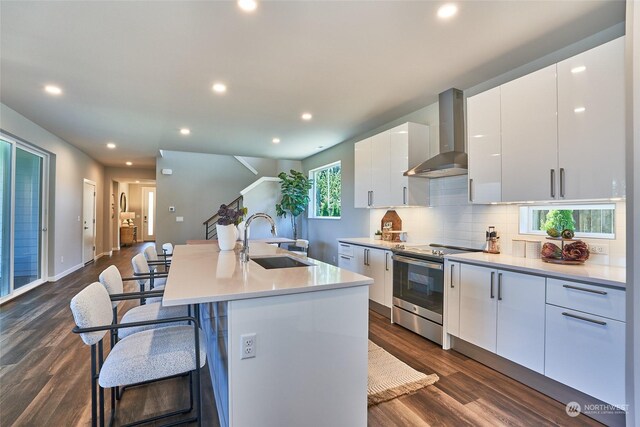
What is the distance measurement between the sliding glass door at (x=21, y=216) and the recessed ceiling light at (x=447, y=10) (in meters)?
5.57

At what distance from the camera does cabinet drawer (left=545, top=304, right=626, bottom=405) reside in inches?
68.2

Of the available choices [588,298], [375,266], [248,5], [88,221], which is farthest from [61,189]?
[588,298]

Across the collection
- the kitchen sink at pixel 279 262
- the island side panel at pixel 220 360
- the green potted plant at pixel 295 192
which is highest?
the green potted plant at pixel 295 192

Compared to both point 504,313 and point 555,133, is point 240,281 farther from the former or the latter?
Result: point 555,133

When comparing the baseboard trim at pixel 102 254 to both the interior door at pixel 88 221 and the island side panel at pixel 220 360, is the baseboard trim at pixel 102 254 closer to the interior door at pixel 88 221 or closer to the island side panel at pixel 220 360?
the interior door at pixel 88 221

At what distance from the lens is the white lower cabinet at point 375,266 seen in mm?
3523

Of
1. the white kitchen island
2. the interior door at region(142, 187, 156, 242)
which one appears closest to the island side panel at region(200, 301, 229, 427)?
the white kitchen island

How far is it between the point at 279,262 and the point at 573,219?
247 cm

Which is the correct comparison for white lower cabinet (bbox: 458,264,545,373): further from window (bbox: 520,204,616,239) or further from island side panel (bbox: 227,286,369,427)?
island side panel (bbox: 227,286,369,427)

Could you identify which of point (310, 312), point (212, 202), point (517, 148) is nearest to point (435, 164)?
point (517, 148)

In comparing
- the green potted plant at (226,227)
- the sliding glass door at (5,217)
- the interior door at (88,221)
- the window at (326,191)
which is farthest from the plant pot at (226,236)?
the interior door at (88,221)

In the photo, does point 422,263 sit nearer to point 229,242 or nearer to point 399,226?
point 399,226

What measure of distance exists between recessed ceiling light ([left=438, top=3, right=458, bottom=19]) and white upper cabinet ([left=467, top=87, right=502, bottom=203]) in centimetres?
93

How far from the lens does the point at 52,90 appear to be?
338cm
